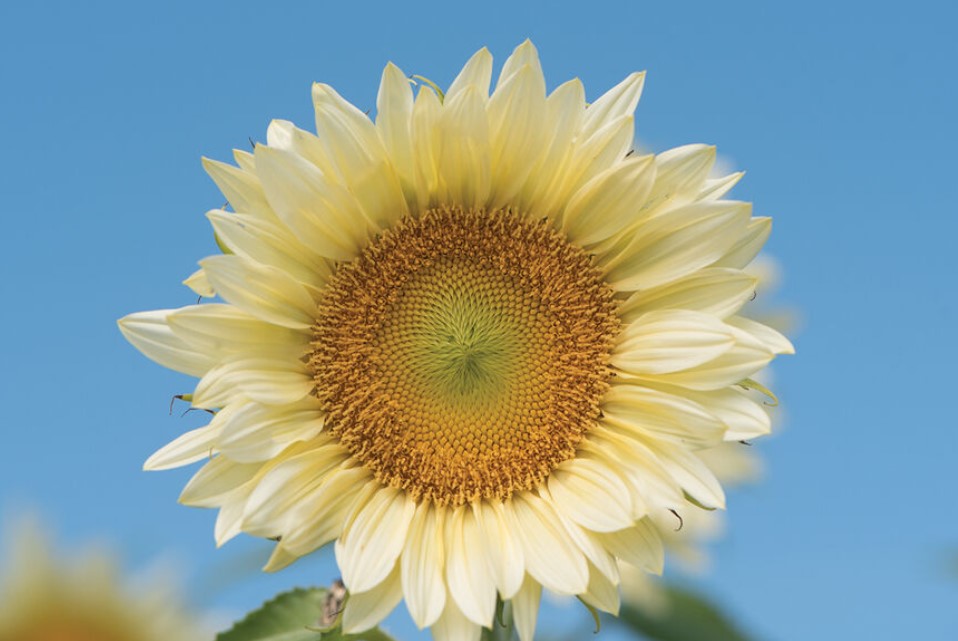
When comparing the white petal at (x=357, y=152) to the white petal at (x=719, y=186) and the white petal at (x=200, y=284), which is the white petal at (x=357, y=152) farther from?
the white petal at (x=719, y=186)

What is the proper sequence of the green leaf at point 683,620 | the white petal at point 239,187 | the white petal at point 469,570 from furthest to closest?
the green leaf at point 683,620 < the white petal at point 239,187 < the white petal at point 469,570

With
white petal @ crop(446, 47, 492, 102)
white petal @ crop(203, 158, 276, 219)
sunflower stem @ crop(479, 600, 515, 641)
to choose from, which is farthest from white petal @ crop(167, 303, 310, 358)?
sunflower stem @ crop(479, 600, 515, 641)

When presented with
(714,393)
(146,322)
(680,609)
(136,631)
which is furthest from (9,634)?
(714,393)

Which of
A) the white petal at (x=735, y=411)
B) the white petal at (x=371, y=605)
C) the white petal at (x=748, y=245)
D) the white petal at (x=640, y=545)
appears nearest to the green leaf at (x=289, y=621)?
the white petal at (x=371, y=605)

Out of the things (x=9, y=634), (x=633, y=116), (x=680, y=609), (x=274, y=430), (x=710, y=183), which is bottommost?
(x=680, y=609)

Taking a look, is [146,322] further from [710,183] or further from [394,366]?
[710,183]

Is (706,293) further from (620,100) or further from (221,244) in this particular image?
(221,244)

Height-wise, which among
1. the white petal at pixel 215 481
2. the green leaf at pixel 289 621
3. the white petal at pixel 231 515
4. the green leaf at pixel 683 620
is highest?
the white petal at pixel 215 481
